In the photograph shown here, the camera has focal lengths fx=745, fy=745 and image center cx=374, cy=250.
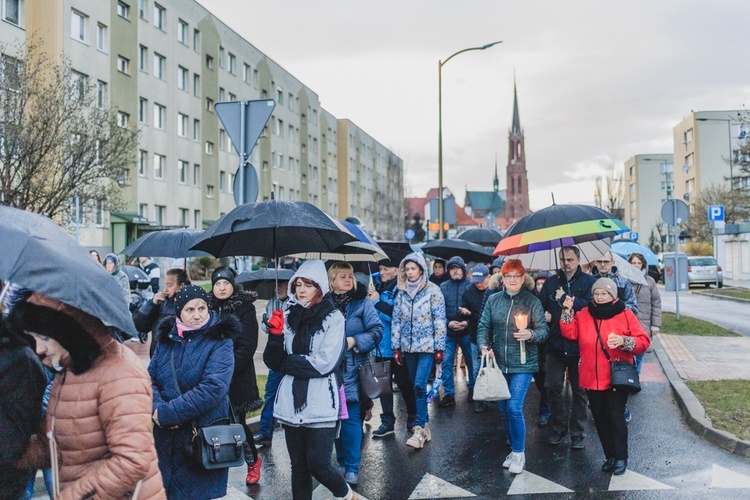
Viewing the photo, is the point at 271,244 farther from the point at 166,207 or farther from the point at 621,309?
the point at 166,207

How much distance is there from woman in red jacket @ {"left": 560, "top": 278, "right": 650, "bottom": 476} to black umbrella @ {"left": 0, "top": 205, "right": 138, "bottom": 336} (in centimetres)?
474

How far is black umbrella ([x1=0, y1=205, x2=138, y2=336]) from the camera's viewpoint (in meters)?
2.52

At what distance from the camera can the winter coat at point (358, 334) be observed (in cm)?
626

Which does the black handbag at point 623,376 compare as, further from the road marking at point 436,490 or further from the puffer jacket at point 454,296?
the puffer jacket at point 454,296

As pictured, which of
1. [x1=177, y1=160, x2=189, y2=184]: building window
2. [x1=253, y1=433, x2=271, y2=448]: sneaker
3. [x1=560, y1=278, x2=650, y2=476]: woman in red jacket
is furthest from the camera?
[x1=177, y1=160, x2=189, y2=184]: building window

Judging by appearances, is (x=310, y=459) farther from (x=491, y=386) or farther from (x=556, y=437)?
(x=556, y=437)

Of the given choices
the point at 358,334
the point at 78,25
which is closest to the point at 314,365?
the point at 358,334

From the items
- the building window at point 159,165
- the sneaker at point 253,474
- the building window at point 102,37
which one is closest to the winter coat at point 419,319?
the sneaker at point 253,474

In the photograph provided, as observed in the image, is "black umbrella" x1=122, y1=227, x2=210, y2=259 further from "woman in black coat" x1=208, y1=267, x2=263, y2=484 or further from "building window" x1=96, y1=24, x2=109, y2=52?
"building window" x1=96, y1=24, x2=109, y2=52

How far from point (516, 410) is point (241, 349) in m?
2.48

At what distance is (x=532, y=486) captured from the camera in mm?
6090

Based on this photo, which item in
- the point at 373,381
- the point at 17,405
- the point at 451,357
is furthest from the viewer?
the point at 451,357

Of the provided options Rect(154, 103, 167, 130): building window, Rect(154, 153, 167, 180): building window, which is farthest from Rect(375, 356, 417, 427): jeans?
Rect(154, 103, 167, 130): building window

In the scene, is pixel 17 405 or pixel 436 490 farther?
pixel 436 490
